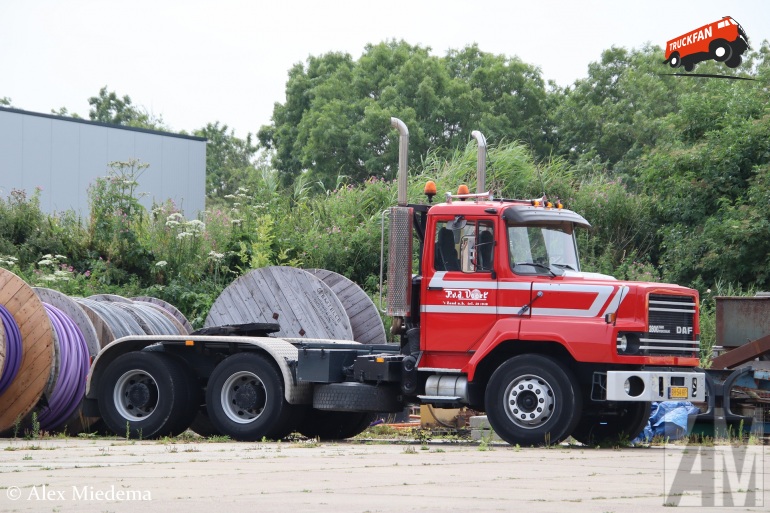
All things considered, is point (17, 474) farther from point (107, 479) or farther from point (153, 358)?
point (153, 358)

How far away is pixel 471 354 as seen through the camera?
45.0ft

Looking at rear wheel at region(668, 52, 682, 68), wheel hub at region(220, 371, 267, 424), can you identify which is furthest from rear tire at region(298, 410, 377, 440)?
rear wheel at region(668, 52, 682, 68)

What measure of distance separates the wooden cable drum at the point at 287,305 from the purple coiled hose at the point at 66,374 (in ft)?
9.64

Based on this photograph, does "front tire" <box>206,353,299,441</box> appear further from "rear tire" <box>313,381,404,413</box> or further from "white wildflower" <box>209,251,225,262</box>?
"white wildflower" <box>209,251,225,262</box>

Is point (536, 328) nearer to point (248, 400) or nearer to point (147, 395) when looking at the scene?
point (248, 400)

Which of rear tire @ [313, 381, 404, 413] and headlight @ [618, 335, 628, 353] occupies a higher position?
headlight @ [618, 335, 628, 353]

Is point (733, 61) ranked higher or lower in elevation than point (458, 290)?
higher

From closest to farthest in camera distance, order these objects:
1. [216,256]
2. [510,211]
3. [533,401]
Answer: [533,401]
[510,211]
[216,256]

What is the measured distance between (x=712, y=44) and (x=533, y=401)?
19911 millimetres

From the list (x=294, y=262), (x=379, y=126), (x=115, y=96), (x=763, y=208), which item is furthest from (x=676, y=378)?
(x=115, y=96)

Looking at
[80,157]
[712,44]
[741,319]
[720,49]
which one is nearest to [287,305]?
[741,319]

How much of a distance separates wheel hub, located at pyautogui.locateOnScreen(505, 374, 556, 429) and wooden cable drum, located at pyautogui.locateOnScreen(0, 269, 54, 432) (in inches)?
236

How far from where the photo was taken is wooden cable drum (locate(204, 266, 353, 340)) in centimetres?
1864

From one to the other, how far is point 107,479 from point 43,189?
26.8 metres
